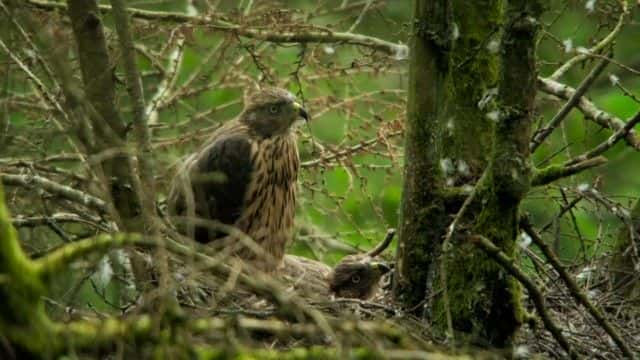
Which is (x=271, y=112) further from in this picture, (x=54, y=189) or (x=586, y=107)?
(x=54, y=189)

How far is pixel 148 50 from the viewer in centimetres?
831

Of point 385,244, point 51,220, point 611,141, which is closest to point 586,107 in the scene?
point 611,141

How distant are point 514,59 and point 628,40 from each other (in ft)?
18.2

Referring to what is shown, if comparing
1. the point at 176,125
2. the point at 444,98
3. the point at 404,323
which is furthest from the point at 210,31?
the point at 404,323

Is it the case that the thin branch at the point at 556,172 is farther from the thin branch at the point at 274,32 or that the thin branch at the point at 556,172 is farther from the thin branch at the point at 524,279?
the thin branch at the point at 274,32

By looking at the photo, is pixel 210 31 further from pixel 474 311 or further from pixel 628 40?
pixel 628 40

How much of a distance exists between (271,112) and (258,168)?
35 centimetres

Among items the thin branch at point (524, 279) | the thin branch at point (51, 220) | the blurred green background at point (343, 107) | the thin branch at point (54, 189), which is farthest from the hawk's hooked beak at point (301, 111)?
the thin branch at point (54, 189)

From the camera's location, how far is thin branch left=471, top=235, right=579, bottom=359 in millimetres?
4715

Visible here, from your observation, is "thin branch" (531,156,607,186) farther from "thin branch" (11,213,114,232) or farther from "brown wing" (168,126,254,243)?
"brown wing" (168,126,254,243)

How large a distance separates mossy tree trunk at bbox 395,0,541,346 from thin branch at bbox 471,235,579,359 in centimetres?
21

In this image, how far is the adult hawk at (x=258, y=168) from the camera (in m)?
7.52

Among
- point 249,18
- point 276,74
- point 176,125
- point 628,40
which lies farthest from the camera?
point 628,40

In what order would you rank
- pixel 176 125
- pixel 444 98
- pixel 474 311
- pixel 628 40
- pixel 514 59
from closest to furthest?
pixel 514 59, pixel 474 311, pixel 444 98, pixel 176 125, pixel 628 40
